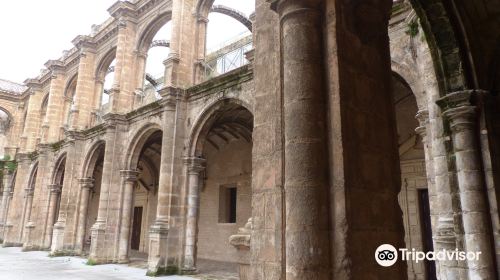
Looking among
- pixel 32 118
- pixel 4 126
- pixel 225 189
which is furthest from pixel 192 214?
pixel 4 126

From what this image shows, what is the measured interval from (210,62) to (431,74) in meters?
9.69

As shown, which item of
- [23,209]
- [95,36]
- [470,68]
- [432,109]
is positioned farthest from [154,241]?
[23,209]

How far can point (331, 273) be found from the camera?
218cm

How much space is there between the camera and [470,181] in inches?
205

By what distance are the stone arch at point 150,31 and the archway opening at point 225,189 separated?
175 inches

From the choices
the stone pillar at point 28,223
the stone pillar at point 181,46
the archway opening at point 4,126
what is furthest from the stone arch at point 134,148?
the archway opening at point 4,126

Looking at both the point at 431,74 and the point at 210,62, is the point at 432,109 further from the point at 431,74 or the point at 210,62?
the point at 210,62

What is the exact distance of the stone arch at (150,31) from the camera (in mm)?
14695

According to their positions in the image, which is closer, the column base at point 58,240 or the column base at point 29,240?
the column base at point 58,240

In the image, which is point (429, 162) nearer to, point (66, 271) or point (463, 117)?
point (463, 117)

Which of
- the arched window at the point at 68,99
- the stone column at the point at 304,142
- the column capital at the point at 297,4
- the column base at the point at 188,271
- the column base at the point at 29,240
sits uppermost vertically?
the arched window at the point at 68,99

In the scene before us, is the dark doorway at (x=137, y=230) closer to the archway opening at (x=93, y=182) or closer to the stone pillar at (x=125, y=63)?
the archway opening at (x=93, y=182)

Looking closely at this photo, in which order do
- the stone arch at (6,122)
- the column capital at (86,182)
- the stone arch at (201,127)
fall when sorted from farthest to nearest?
the stone arch at (6,122), the column capital at (86,182), the stone arch at (201,127)

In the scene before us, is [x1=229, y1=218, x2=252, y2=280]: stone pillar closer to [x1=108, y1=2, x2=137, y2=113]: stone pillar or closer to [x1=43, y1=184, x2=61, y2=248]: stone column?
[x1=108, y1=2, x2=137, y2=113]: stone pillar
